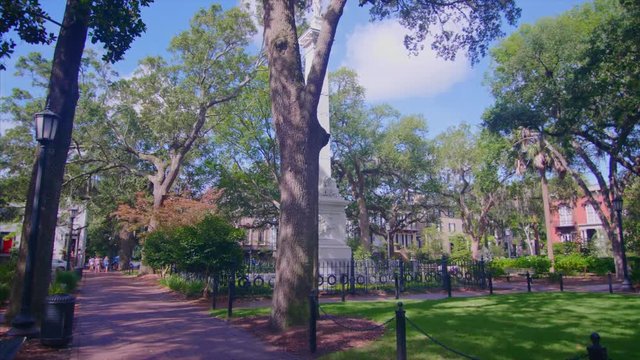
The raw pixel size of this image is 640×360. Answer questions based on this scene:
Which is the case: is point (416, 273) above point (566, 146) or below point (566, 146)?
below

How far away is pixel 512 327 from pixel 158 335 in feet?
23.8

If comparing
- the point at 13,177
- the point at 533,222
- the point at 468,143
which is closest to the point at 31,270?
the point at 13,177

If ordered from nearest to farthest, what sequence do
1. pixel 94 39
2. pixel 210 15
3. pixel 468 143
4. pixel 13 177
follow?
1. pixel 94 39
2. pixel 210 15
3. pixel 13 177
4. pixel 468 143

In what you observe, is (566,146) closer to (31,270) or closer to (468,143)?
(468,143)

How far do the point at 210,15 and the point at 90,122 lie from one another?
1170cm

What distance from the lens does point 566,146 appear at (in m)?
24.1

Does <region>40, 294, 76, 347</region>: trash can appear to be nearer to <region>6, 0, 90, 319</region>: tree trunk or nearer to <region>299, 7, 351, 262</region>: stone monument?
<region>6, 0, 90, 319</region>: tree trunk

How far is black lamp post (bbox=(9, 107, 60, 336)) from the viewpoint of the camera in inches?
332

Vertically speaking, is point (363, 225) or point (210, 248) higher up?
point (363, 225)

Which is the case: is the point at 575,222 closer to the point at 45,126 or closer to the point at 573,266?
the point at 573,266

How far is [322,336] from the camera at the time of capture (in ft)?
28.0

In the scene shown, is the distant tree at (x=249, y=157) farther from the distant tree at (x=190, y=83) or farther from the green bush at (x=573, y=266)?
the green bush at (x=573, y=266)

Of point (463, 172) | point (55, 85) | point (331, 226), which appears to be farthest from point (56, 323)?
point (463, 172)

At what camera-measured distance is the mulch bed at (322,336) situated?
7797 millimetres
